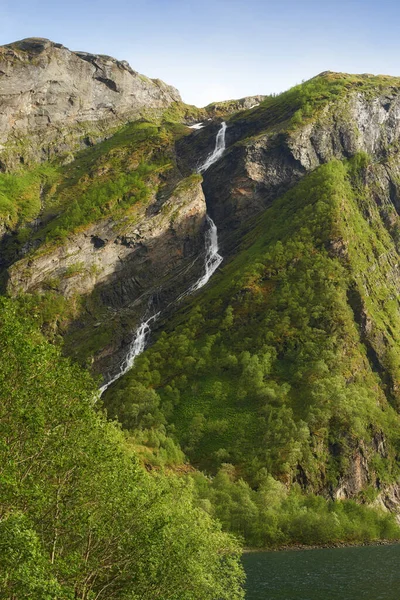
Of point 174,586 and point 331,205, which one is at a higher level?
point 331,205

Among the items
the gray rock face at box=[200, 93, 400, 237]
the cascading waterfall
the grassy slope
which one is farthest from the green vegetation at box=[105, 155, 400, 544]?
the gray rock face at box=[200, 93, 400, 237]

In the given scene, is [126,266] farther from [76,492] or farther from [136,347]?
[76,492]

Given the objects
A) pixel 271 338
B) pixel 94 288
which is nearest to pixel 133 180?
pixel 94 288

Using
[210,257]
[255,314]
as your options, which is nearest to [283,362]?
[255,314]

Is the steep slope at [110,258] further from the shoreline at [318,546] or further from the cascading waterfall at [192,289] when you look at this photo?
the shoreline at [318,546]

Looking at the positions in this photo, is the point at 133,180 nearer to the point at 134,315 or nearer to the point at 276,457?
the point at 134,315

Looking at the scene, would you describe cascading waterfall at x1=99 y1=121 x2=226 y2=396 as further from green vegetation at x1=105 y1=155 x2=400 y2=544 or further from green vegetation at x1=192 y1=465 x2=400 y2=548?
green vegetation at x1=192 y1=465 x2=400 y2=548
